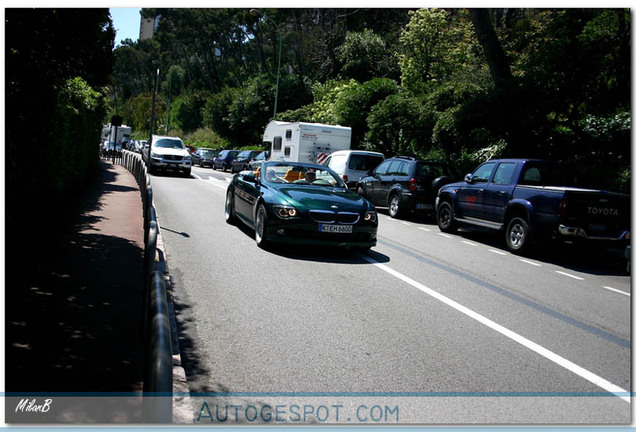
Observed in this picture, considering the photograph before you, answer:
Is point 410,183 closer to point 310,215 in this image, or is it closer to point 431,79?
point 310,215

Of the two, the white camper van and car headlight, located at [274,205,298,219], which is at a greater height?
the white camper van

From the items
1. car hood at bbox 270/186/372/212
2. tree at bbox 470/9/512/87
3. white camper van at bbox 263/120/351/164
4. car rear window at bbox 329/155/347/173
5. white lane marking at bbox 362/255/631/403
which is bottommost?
white lane marking at bbox 362/255/631/403

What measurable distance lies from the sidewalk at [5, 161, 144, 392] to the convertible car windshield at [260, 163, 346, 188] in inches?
118

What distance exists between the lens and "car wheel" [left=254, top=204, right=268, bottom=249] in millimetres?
10047

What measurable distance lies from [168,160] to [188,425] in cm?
2693

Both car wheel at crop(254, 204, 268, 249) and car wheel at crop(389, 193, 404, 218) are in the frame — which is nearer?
car wheel at crop(254, 204, 268, 249)

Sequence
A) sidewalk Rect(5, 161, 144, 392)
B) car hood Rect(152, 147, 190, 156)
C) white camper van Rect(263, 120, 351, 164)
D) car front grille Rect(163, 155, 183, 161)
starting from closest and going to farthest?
sidewalk Rect(5, 161, 144, 392) → white camper van Rect(263, 120, 351, 164) → car front grille Rect(163, 155, 183, 161) → car hood Rect(152, 147, 190, 156)

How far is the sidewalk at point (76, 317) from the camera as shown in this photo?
4113 millimetres

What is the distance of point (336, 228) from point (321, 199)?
67 centimetres

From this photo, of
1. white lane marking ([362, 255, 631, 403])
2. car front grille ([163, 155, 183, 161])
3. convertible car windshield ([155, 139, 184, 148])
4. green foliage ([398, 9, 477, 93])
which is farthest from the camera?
green foliage ([398, 9, 477, 93])

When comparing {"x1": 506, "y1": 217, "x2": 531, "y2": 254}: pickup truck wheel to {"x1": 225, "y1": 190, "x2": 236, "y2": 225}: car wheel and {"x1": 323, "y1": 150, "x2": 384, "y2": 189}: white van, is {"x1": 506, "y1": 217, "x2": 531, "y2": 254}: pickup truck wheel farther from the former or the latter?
{"x1": 323, "y1": 150, "x2": 384, "y2": 189}: white van

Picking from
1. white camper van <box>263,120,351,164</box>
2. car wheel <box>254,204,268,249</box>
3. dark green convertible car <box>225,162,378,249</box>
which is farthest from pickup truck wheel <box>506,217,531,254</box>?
white camper van <box>263,120,351,164</box>

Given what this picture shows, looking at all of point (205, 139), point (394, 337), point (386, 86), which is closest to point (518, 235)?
point (394, 337)

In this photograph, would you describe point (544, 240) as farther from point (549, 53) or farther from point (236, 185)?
point (549, 53)
